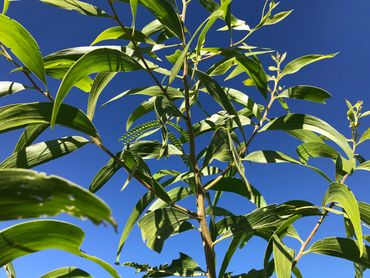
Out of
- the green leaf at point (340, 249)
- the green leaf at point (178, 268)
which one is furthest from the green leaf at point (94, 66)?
the green leaf at point (340, 249)

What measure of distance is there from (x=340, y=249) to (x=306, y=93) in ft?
1.32

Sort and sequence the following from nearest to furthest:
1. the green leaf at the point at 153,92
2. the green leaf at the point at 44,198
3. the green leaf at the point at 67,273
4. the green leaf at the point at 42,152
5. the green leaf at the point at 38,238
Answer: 1. the green leaf at the point at 44,198
2. the green leaf at the point at 38,238
3. the green leaf at the point at 67,273
4. the green leaf at the point at 42,152
5. the green leaf at the point at 153,92

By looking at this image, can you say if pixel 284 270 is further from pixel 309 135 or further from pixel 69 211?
pixel 69 211

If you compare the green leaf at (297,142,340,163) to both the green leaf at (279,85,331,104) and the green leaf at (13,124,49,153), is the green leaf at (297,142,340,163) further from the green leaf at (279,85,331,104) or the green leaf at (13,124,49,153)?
the green leaf at (13,124,49,153)

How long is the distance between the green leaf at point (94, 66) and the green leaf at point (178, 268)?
1.42ft

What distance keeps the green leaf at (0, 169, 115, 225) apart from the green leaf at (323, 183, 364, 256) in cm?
67

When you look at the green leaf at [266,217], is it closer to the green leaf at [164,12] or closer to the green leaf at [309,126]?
the green leaf at [309,126]

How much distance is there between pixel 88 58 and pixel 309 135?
65cm

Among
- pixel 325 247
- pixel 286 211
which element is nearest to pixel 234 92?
pixel 286 211

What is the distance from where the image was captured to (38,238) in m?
0.43

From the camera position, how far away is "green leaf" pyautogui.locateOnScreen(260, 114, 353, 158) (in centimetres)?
92

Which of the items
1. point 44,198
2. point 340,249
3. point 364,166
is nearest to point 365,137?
point 364,166

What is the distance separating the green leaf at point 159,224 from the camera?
0.89 m

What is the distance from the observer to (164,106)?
0.94 m
